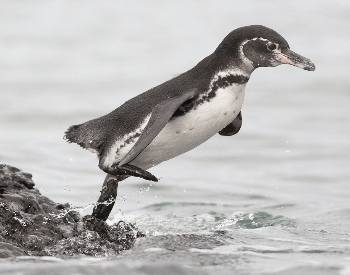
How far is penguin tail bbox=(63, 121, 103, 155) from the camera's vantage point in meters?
6.19

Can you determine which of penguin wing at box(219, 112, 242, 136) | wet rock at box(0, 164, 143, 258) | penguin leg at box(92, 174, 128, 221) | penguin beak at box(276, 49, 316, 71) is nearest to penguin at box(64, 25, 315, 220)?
penguin beak at box(276, 49, 316, 71)

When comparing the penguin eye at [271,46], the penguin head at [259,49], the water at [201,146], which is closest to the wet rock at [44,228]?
the water at [201,146]

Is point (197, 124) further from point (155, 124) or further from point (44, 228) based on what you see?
point (44, 228)

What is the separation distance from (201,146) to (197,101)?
16.5 ft

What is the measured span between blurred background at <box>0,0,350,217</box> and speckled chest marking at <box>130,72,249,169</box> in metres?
0.98

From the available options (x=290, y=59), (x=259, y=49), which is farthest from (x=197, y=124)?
(x=290, y=59)

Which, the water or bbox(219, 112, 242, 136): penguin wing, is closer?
the water

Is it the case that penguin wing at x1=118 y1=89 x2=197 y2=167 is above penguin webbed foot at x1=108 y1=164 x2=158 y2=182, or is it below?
above

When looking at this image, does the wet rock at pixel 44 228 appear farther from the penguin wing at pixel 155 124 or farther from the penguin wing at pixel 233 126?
the penguin wing at pixel 233 126

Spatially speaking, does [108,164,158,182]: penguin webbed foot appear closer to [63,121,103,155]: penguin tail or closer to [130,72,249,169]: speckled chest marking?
[130,72,249,169]: speckled chest marking

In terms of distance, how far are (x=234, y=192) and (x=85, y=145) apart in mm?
3201

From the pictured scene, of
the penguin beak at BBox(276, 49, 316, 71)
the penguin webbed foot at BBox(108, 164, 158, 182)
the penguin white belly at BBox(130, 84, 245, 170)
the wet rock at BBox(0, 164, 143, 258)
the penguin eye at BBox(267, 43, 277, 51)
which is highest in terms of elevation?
the penguin eye at BBox(267, 43, 277, 51)

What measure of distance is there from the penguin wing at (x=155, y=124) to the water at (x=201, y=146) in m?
0.63

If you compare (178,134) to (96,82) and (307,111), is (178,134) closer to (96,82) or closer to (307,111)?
(307,111)
